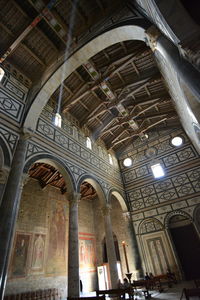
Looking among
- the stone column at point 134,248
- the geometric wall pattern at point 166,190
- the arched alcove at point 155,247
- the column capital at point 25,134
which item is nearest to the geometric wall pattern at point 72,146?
the column capital at point 25,134

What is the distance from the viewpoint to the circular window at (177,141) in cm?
1318

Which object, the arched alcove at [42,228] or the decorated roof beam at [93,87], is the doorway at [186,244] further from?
the decorated roof beam at [93,87]

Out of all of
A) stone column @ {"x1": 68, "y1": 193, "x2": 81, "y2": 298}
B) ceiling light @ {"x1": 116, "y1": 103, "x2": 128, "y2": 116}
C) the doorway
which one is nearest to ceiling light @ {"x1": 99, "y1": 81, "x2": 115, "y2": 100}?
ceiling light @ {"x1": 116, "y1": 103, "x2": 128, "y2": 116}

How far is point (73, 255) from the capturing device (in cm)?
691

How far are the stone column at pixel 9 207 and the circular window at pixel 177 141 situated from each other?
1129 cm

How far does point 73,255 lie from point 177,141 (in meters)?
11.0

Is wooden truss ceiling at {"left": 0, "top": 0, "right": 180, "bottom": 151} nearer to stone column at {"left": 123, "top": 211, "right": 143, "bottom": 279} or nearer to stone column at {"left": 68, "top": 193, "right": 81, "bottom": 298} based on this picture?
stone column at {"left": 68, "top": 193, "right": 81, "bottom": 298}

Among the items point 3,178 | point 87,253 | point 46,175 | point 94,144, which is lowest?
point 87,253

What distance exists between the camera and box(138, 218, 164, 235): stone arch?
38.4 ft

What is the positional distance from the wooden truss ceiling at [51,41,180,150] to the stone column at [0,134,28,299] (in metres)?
5.45

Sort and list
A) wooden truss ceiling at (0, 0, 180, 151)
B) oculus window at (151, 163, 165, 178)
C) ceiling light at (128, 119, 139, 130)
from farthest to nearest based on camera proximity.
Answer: ceiling light at (128, 119, 139, 130), oculus window at (151, 163, 165, 178), wooden truss ceiling at (0, 0, 180, 151)

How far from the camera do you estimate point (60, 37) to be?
26.7ft

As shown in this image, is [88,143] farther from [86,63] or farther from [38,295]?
[38,295]

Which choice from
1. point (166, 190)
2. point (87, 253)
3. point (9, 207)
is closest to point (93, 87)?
point (9, 207)
